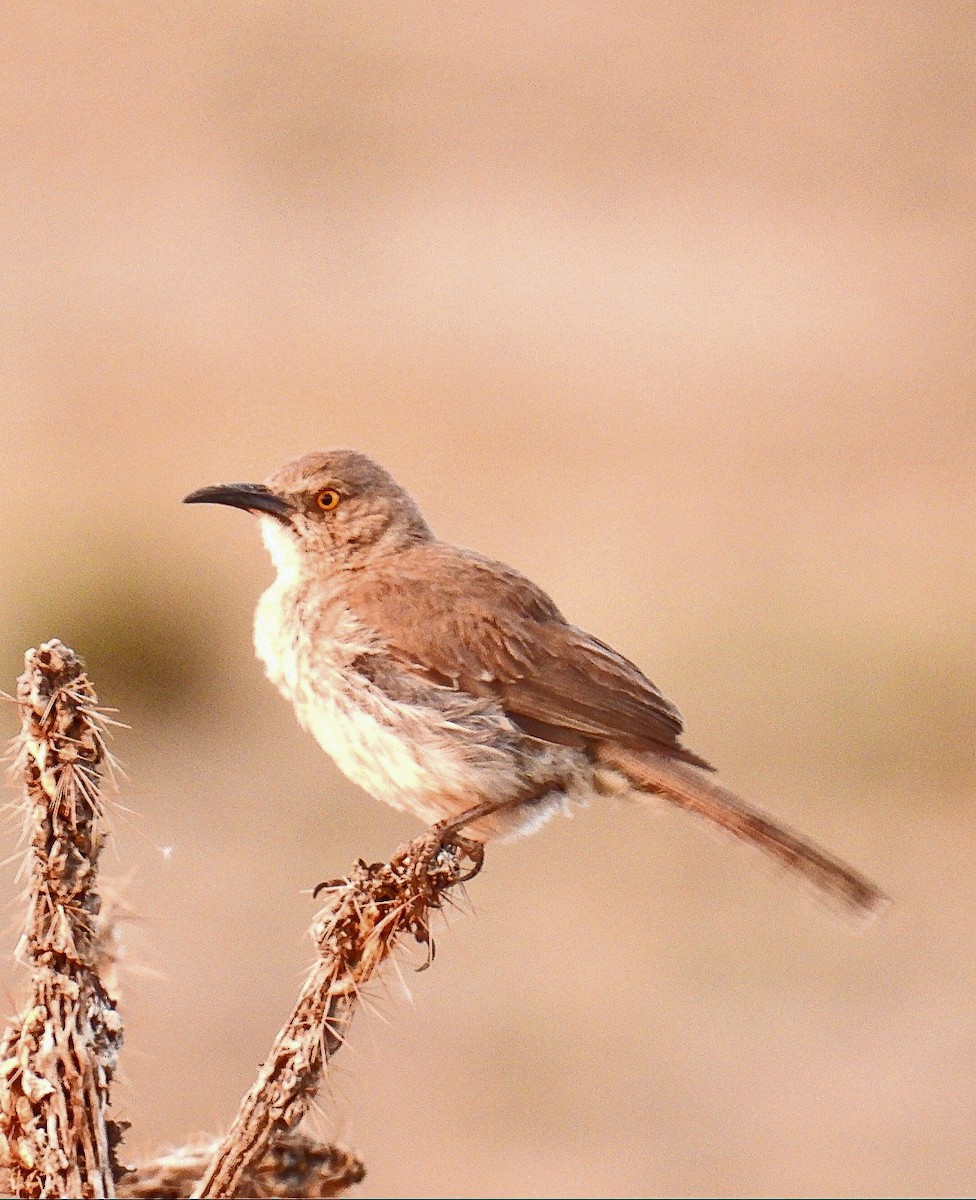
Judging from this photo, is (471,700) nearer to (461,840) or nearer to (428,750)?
(428,750)

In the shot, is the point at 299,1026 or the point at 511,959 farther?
the point at 511,959

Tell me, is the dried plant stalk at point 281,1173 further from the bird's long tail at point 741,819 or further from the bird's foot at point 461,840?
the bird's long tail at point 741,819

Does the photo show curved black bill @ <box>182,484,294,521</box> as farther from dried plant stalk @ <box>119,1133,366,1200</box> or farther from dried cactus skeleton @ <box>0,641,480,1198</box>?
dried plant stalk @ <box>119,1133,366,1200</box>

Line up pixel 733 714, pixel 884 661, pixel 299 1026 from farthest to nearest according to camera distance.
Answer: pixel 884 661
pixel 733 714
pixel 299 1026

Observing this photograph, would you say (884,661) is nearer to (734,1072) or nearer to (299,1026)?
(734,1072)

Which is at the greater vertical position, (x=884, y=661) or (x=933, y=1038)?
(x=884, y=661)

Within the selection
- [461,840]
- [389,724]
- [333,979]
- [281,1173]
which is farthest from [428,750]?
[281,1173]

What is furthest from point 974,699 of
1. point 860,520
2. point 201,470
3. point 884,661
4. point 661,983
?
point 201,470
